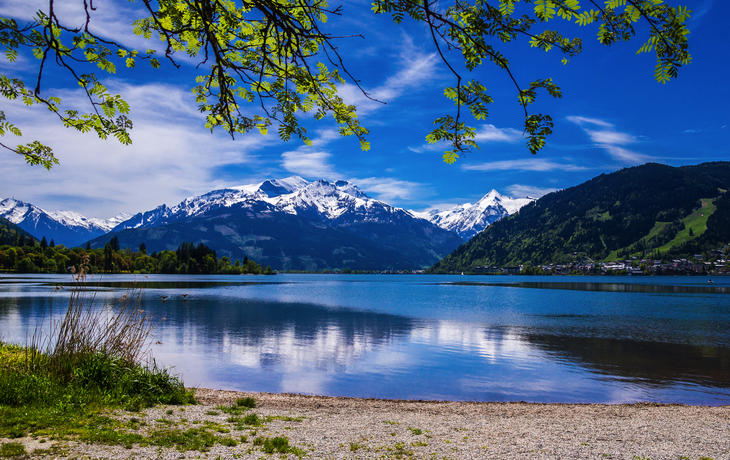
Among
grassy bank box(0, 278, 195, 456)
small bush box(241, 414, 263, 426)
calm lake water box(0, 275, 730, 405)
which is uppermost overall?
grassy bank box(0, 278, 195, 456)

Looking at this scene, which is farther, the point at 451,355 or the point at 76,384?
the point at 451,355

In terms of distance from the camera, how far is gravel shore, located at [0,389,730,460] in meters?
10.5

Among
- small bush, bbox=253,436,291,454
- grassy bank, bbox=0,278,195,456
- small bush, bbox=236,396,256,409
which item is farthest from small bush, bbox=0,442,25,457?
small bush, bbox=236,396,256,409

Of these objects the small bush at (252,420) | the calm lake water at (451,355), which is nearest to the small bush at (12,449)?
the small bush at (252,420)

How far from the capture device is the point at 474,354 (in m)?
36.1

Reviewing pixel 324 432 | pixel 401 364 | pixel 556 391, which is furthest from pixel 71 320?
pixel 556 391

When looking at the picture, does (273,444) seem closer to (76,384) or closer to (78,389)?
(78,389)

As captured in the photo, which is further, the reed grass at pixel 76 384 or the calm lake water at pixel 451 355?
the calm lake water at pixel 451 355

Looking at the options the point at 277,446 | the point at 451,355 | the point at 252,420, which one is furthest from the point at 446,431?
the point at 451,355

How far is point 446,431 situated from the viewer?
13742mm

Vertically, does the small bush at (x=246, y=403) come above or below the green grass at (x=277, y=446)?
below

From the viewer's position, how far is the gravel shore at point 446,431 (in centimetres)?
1046

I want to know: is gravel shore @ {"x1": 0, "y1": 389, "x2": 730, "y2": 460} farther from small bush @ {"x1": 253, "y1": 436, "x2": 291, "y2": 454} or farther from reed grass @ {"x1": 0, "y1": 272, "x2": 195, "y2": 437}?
reed grass @ {"x1": 0, "y1": 272, "x2": 195, "y2": 437}

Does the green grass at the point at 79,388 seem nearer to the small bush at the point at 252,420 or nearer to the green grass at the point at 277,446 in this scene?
the green grass at the point at 277,446
